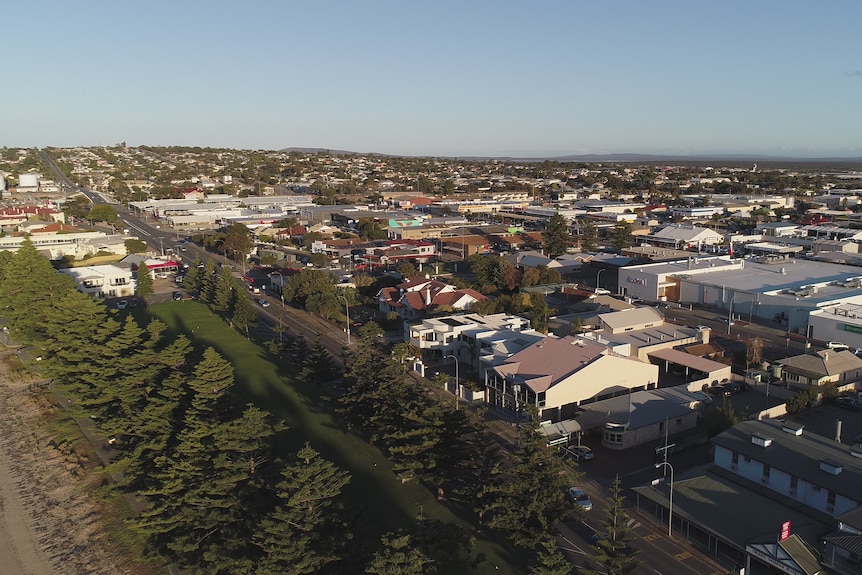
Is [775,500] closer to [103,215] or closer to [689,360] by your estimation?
[689,360]

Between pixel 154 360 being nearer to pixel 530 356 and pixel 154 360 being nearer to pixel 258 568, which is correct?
pixel 258 568

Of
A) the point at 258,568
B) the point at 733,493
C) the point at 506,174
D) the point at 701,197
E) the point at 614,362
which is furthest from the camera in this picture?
the point at 506,174

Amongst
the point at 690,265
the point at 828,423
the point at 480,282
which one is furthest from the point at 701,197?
the point at 828,423

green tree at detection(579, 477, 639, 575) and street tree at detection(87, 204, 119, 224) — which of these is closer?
green tree at detection(579, 477, 639, 575)

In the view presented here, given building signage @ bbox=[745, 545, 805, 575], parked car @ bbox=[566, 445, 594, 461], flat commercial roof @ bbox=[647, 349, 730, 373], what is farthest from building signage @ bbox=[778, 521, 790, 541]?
flat commercial roof @ bbox=[647, 349, 730, 373]

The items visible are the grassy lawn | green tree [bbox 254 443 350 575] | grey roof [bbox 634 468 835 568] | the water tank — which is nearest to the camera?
green tree [bbox 254 443 350 575]

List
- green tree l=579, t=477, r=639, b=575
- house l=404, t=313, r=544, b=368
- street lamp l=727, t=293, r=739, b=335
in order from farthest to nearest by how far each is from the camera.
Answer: street lamp l=727, t=293, r=739, b=335, house l=404, t=313, r=544, b=368, green tree l=579, t=477, r=639, b=575

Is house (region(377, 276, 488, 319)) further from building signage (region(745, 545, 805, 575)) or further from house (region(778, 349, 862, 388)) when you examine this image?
building signage (region(745, 545, 805, 575))
